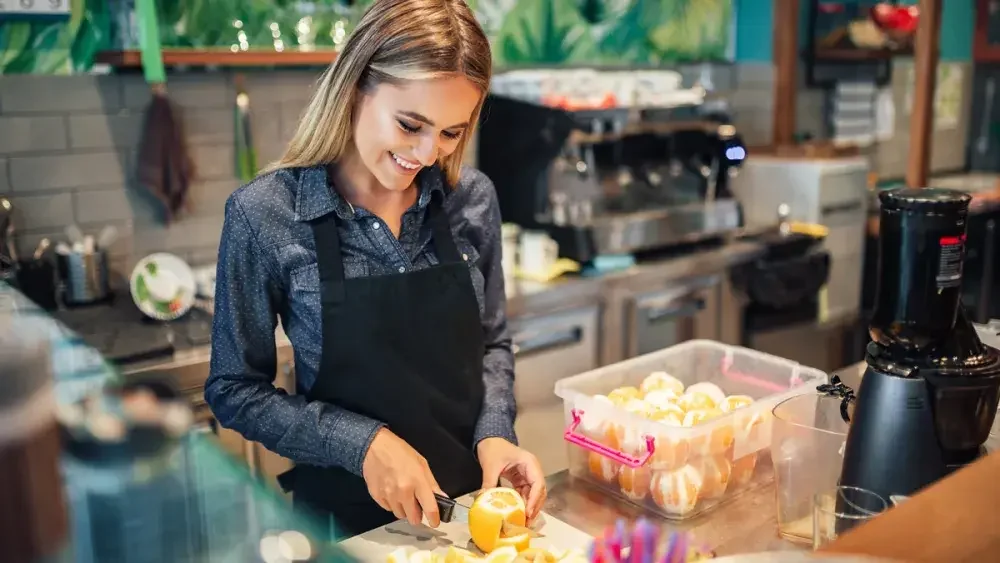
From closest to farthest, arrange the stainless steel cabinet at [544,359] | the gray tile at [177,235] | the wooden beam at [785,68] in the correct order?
the gray tile at [177,235], the stainless steel cabinet at [544,359], the wooden beam at [785,68]

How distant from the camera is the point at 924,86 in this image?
→ 17.1ft

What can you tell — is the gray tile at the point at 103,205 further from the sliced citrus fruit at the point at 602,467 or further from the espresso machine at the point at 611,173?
the sliced citrus fruit at the point at 602,467

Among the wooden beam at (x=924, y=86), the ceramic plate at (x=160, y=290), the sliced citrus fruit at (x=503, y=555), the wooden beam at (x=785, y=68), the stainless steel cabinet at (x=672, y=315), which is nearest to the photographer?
the sliced citrus fruit at (x=503, y=555)

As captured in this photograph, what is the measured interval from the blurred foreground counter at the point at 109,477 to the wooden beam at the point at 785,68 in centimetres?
472

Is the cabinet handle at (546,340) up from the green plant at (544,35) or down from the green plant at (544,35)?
down

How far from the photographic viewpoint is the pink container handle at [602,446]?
1.57 metres

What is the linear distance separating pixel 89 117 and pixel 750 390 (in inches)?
91.5

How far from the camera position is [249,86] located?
11.2ft

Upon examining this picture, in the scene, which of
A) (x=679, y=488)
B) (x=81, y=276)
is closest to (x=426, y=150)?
(x=679, y=488)

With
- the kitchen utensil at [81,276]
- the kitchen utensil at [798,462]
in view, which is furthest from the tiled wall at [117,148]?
the kitchen utensil at [798,462]

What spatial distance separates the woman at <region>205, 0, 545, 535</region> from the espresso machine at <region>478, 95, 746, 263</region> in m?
1.87

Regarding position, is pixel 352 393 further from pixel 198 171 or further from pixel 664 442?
pixel 198 171

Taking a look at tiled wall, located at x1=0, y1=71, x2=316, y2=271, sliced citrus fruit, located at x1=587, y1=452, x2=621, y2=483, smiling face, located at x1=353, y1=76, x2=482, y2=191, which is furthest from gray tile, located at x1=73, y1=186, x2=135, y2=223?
sliced citrus fruit, located at x1=587, y1=452, x2=621, y2=483

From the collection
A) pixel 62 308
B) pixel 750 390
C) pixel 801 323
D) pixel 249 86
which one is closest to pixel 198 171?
pixel 249 86
